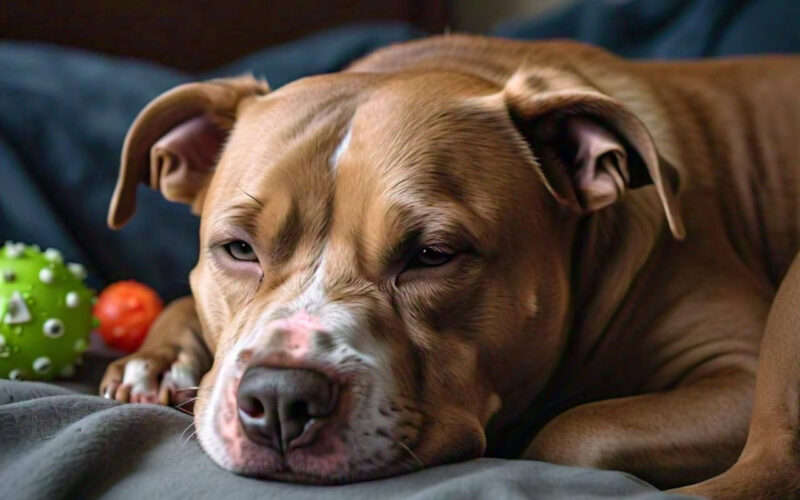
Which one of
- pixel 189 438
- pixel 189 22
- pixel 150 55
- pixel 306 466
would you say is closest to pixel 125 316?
pixel 189 438

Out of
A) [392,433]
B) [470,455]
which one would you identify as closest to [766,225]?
[470,455]

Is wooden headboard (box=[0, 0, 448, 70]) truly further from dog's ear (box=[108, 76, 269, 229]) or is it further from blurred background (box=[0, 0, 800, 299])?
dog's ear (box=[108, 76, 269, 229])

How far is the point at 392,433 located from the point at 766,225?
1364mm

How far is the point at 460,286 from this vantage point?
1851 millimetres

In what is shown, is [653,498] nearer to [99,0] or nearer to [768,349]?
[768,349]

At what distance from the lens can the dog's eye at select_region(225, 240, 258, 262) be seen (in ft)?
6.40

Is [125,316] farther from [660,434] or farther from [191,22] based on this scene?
[191,22]

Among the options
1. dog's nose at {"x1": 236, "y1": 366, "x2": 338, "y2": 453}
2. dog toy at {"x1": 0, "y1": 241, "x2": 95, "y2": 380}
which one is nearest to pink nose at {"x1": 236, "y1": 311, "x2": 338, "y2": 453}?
dog's nose at {"x1": 236, "y1": 366, "x2": 338, "y2": 453}

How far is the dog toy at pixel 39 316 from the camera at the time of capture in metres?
2.06

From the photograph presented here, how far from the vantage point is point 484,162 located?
1938 mm

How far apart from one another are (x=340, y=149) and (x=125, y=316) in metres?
1.05

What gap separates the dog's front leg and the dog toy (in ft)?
3.25

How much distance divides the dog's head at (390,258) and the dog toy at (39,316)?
0.97ft

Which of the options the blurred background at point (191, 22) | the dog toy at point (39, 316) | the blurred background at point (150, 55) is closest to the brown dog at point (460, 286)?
the dog toy at point (39, 316)
